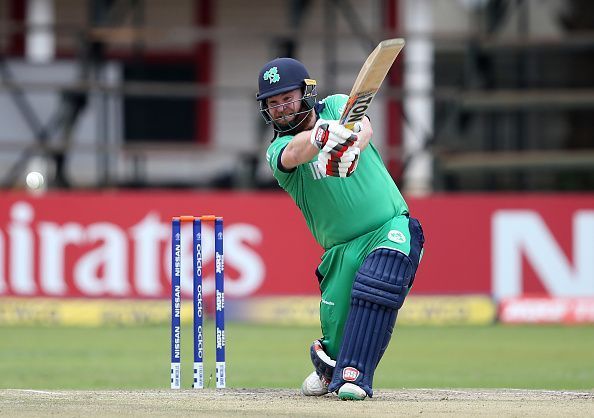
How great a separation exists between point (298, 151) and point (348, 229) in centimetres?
70

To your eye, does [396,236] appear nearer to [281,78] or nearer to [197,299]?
[281,78]

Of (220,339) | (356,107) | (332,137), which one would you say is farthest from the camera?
(220,339)

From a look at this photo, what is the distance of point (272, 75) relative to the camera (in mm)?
7020

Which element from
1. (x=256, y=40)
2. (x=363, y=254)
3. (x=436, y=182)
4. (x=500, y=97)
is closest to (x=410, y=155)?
(x=436, y=182)

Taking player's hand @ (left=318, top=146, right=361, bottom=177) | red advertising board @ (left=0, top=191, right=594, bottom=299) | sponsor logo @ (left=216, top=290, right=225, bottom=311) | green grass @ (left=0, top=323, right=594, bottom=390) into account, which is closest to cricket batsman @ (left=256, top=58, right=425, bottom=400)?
player's hand @ (left=318, top=146, right=361, bottom=177)

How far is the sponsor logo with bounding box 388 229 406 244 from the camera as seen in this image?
7133 millimetres

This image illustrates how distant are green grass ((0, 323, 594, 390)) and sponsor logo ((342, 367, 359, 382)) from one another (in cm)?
272

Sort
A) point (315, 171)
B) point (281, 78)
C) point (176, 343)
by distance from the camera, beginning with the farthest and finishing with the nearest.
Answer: point (176, 343) → point (315, 171) → point (281, 78)

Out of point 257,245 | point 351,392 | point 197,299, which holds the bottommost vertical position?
point 257,245

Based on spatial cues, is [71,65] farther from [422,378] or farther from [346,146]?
[346,146]

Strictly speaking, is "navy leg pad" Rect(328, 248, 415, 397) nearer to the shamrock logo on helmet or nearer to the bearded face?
the bearded face

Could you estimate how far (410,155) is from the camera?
1784cm

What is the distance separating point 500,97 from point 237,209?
4.39 m

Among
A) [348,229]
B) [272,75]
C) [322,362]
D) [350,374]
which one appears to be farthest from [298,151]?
[322,362]
